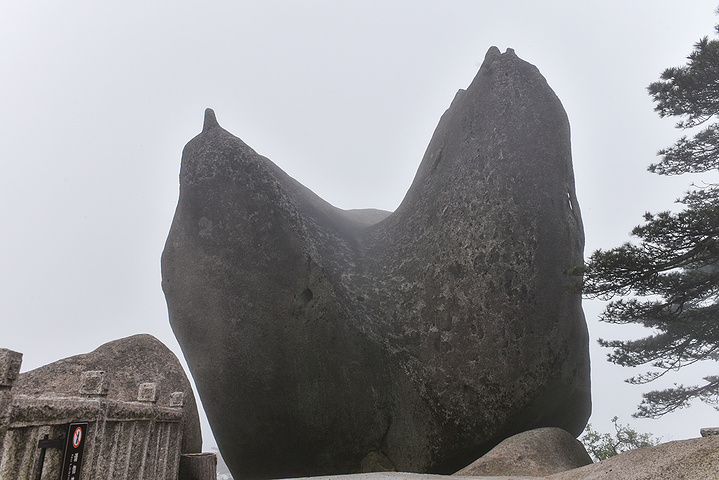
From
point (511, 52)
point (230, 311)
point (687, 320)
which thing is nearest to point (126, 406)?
point (230, 311)

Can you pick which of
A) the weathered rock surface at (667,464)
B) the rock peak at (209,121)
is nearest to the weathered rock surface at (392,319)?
the rock peak at (209,121)

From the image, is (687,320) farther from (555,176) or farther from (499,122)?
(499,122)

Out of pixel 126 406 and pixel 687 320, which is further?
pixel 687 320

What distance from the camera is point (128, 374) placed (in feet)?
25.8

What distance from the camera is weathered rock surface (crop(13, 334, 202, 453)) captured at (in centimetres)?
705

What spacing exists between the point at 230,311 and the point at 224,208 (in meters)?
1.69

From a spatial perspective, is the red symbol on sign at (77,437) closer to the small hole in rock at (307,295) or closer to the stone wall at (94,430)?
the stone wall at (94,430)

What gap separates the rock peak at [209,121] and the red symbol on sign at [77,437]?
19.5ft

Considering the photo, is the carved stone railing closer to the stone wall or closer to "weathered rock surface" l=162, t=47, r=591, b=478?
the stone wall

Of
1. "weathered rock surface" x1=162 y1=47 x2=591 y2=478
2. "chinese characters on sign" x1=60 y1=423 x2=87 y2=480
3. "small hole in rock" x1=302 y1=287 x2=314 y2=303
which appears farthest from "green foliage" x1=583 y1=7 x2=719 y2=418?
"chinese characters on sign" x1=60 y1=423 x2=87 y2=480

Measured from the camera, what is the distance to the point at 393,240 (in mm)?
9219

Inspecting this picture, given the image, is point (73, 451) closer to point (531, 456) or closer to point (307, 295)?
point (307, 295)

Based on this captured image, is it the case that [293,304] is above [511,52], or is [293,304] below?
below

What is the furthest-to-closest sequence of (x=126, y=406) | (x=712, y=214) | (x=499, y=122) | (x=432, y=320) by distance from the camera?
(x=499, y=122), (x=432, y=320), (x=712, y=214), (x=126, y=406)
